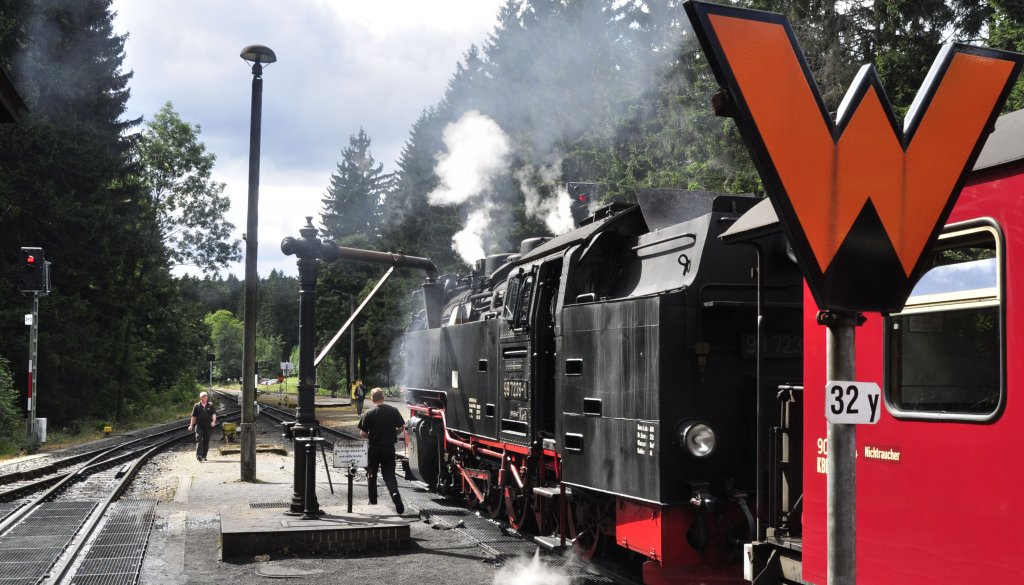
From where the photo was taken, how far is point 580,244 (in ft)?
26.6

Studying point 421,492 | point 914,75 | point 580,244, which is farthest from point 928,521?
point 914,75

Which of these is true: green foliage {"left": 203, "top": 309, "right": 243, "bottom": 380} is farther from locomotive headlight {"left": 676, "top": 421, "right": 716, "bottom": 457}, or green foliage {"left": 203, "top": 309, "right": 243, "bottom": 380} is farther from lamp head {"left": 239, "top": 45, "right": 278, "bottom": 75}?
locomotive headlight {"left": 676, "top": 421, "right": 716, "bottom": 457}

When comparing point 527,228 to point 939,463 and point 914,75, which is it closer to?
point 914,75

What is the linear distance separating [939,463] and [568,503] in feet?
16.8

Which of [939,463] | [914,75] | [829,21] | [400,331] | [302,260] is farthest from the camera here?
[400,331]

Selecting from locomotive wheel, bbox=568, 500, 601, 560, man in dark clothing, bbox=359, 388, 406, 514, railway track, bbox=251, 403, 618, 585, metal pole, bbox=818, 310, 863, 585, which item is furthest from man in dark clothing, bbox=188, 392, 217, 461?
metal pole, bbox=818, 310, 863, 585

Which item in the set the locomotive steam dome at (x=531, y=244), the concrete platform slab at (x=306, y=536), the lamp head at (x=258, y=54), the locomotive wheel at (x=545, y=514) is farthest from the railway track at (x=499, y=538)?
the lamp head at (x=258, y=54)

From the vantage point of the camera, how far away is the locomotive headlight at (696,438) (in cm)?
620

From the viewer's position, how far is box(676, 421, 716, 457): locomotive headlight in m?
6.20

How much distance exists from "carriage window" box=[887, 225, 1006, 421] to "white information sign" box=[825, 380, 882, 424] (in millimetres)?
1196

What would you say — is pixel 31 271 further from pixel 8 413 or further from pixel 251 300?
pixel 251 300

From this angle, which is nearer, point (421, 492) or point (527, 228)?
point (421, 492)

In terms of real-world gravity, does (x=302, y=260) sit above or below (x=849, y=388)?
above

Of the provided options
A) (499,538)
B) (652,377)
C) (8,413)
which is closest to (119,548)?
(499,538)
